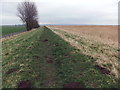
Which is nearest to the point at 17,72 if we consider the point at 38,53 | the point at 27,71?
the point at 27,71

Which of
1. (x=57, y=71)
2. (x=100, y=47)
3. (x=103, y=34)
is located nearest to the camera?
(x=57, y=71)

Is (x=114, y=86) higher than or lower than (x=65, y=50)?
lower

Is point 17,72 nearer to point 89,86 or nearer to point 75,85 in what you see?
point 75,85

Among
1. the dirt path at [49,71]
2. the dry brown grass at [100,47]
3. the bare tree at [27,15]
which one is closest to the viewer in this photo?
the dirt path at [49,71]

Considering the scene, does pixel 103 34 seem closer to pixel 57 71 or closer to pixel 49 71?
pixel 57 71

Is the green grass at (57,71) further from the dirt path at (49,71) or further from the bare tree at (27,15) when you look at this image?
the bare tree at (27,15)

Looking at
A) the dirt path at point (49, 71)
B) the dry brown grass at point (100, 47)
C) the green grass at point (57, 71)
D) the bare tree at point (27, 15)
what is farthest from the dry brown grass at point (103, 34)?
the bare tree at point (27, 15)

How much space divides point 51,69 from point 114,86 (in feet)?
14.7

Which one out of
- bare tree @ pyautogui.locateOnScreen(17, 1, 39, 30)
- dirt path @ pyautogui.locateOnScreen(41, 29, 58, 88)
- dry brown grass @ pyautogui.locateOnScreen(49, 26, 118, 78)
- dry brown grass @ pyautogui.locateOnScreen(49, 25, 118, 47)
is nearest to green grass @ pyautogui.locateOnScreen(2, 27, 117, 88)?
dirt path @ pyautogui.locateOnScreen(41, 29, 58, 88)

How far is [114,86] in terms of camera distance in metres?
9.46

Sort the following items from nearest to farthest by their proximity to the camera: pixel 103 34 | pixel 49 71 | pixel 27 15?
pixel 49 71 → pixel 103 34 → pixel 27 15

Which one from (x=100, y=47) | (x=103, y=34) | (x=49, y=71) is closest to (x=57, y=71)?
(x=49, y=71)

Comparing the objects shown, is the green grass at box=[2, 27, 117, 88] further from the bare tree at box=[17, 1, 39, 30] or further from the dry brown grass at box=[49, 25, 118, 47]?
the bare tree at box=[17, 1, 39, 30]

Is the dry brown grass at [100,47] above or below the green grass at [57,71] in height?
above
